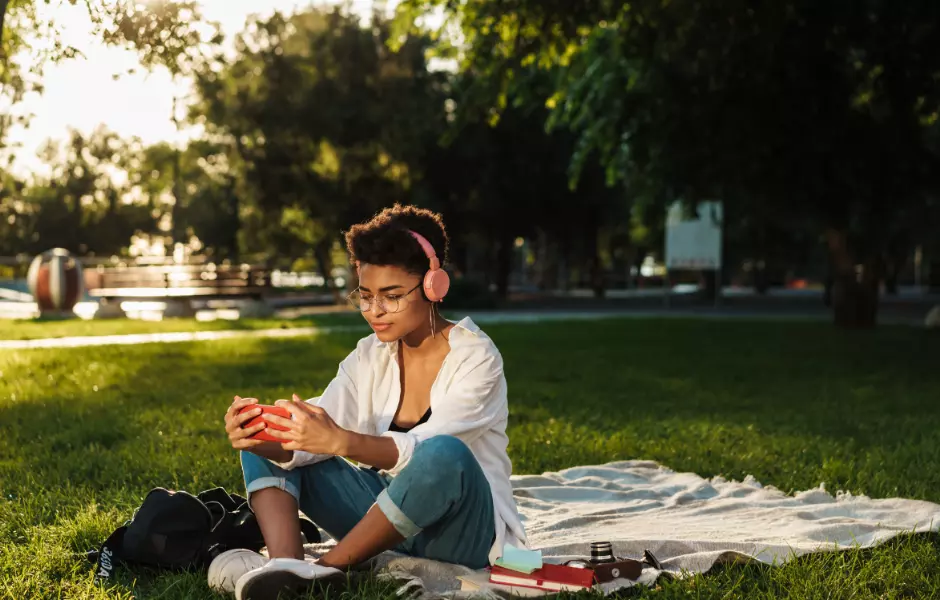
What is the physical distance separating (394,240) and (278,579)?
1.20m

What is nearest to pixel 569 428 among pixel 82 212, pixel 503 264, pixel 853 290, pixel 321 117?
pixel 853 290

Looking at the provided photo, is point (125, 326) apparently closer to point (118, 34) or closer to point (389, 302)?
point (118, 34)

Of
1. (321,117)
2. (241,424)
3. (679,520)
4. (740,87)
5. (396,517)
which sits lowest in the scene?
(679,520)

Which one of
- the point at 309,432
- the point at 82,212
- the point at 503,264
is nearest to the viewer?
the point at 309,432

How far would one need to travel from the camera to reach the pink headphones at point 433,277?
3.83 metres

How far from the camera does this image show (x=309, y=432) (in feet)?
11.5

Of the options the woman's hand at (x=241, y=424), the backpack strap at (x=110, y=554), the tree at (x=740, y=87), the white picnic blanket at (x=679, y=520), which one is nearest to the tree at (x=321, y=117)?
the tree at (x=740, y=87)

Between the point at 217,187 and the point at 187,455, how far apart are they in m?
29.6

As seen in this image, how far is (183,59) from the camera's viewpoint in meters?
8.30

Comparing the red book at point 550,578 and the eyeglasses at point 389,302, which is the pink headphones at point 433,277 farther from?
the red book at point 550,578

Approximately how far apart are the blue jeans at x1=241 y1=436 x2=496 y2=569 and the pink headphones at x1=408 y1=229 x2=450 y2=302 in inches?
19.8

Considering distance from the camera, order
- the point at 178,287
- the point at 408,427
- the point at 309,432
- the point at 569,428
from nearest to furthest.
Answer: the point at 309,432
the point at 408,427
the point at 569,428
the point at 178,287

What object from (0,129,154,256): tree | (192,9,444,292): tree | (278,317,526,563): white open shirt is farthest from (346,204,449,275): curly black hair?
(0,129,154,256): tree

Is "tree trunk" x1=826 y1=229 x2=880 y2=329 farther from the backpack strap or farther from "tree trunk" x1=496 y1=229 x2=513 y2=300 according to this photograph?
the backpack strap
